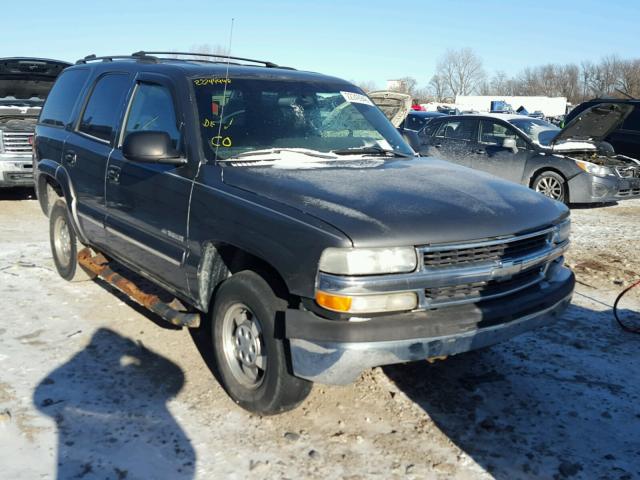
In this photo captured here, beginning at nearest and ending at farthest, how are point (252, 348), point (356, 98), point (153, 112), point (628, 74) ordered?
point (252, 348)
point (153, 112)
point (356, 98)
point (628, 74)

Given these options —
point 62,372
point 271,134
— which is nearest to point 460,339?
point 271,134

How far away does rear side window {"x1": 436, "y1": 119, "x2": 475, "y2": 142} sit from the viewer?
11953mm

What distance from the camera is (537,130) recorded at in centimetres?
1169

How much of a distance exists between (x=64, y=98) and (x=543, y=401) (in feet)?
15.8

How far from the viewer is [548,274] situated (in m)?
3.84

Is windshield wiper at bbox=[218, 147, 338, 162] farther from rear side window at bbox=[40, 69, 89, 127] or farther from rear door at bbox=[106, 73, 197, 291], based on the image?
rear side window at bbox=[40, 69, 89, 127]

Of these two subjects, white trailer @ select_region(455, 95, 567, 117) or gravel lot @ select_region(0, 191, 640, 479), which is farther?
white trailer @ select_region(455, 95, 567, 117)

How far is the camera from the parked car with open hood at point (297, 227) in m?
3.02

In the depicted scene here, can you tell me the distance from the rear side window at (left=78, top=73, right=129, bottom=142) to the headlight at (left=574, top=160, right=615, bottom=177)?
804cm

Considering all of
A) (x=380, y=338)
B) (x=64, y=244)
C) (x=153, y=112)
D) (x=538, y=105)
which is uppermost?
(x=538, y=105)

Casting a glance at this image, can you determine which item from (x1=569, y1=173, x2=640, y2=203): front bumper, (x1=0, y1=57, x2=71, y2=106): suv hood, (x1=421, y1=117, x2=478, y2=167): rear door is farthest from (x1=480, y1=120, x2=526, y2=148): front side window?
(x1=0, y1=57, x2=71, y2=106): suv hood

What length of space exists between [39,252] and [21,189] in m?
5.10

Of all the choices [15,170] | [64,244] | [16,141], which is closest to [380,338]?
[64,244]

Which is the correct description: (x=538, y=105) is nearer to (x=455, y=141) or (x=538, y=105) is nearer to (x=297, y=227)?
(x=455, y=141)
